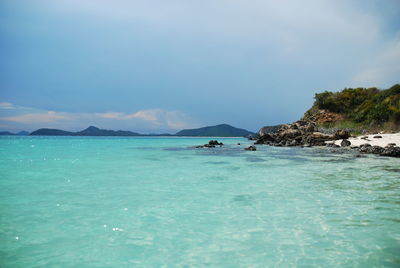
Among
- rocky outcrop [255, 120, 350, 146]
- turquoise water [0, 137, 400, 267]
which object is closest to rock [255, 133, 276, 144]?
rocky outcrop [255, 120, 350, 146]

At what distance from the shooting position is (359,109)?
5316 centimetres

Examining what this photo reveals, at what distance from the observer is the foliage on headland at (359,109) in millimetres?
42281

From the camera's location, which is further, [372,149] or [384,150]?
[372,149]

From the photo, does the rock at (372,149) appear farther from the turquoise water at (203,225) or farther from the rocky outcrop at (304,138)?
the turquoise water at (203,225)

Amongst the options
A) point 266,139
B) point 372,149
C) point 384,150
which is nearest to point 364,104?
point 266,139

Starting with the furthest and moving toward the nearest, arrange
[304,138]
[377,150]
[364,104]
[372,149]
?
[364,104] → [304,138] → [372,149] → [377,150]

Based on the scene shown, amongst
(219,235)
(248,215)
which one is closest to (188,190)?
(248,215)

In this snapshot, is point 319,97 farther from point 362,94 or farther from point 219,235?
point 219,235

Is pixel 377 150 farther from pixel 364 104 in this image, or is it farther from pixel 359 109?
pixel 364 104

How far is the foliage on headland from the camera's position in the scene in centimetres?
4228

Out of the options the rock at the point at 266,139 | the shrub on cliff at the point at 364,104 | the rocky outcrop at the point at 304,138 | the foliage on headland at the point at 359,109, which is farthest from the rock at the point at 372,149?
the rock at the point at 266,139

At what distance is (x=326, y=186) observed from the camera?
32.2ft

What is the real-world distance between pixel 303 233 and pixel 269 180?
6232 mm

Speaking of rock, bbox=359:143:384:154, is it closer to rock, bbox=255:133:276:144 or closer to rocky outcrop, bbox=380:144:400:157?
rocky outcrop, bbox=380:144:400:157
